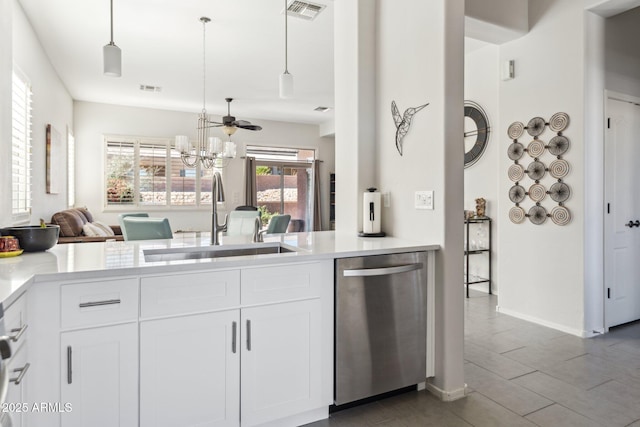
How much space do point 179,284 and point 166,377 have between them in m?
0.39

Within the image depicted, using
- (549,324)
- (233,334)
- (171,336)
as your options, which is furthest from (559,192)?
(171,336)

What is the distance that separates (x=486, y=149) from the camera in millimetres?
4633

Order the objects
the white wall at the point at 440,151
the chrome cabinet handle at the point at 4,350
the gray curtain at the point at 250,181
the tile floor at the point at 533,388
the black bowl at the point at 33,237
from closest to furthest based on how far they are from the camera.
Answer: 1. the chrome cabinet handle at the point at 4,350
2. the black bowl at the point at 33,237
3. the tile floor at the point at 533,388
4. the white wall at the point at 440,151
5. the gray curtain at the point at 250,181

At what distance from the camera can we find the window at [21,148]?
11.4ft

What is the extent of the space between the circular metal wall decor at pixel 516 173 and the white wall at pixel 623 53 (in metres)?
0.96

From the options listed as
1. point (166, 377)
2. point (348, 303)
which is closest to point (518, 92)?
point (348, 303)

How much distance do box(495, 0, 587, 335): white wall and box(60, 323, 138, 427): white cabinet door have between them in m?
3.40

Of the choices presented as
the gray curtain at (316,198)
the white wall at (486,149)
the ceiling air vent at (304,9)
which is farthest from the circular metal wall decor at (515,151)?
the gray curtain at (316,198)

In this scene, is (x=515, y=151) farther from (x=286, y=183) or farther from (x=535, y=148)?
(x=286, y=183)

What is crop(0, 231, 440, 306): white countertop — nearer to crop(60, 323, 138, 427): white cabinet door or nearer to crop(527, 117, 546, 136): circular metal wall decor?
crop(60, 323, 138, 427): white cabinet door

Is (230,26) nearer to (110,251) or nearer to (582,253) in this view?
(110,251)

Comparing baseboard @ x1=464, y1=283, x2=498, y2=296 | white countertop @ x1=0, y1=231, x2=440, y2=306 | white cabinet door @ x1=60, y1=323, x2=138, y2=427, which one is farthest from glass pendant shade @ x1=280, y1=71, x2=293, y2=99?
baseboard @ x1=464, y1=283, x2=498, y2=296

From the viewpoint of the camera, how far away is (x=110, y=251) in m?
2.01

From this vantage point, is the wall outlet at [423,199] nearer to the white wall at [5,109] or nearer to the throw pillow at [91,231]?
the white wall at [5,109]
